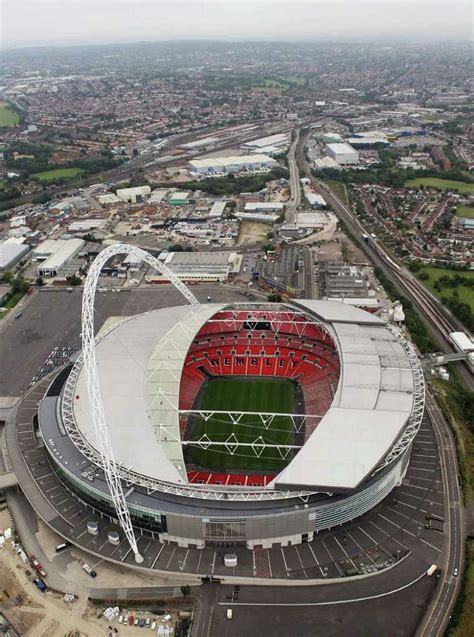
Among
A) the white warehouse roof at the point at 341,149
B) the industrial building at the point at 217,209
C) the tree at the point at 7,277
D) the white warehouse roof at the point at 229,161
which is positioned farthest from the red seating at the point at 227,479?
the white warehouse roof at the point at 341,149

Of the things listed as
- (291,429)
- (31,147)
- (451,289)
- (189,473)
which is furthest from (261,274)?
(31,147)

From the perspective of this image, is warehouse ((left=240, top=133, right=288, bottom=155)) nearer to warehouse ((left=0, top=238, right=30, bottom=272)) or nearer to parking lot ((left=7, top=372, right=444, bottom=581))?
warehouse ((left=0, top=238, right=30, bottom=272))

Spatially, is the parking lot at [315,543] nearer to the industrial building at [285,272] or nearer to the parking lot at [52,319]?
the parking lot at [52,319]

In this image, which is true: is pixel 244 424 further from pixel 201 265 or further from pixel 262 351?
pixel 201 265

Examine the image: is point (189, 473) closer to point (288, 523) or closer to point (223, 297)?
point (288, 523)

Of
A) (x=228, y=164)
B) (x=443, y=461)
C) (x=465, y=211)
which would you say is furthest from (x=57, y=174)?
(x=443, y=461)
